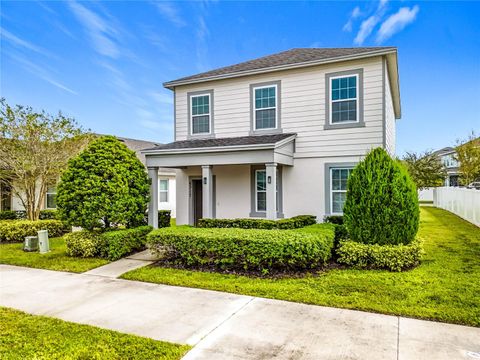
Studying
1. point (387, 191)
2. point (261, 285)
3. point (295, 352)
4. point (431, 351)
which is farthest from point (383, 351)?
point (387, 191)

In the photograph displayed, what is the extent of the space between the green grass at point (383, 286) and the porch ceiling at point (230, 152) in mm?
4115

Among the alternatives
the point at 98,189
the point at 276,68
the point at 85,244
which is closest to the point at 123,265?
the point at 85,244

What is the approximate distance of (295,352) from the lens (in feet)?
12.6

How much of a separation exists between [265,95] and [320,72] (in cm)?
208

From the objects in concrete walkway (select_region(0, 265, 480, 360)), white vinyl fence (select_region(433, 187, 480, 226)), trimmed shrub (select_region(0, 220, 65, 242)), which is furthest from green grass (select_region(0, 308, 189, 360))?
white vinyl fence (select_region(433, 187, 480, 226))

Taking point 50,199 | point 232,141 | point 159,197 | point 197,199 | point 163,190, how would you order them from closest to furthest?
point 232,141 → point 197,199 → point 50,199 → point 159,197 → point 163,190

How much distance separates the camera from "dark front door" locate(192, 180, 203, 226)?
43.9 ft

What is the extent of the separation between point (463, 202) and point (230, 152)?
41.4 ft

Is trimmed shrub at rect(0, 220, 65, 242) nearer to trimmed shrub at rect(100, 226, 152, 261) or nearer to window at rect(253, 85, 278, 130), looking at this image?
trimmed shrub at rect(100, 226, 152, 261)

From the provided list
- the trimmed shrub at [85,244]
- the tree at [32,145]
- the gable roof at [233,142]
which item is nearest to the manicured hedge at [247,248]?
the trimmed shrub at [85,244]

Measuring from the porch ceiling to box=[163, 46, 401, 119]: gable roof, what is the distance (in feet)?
7.84

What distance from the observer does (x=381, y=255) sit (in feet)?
23.9

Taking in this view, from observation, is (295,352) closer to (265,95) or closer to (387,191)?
(387,191)

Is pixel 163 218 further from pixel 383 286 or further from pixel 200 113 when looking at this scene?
pixel 383 286
